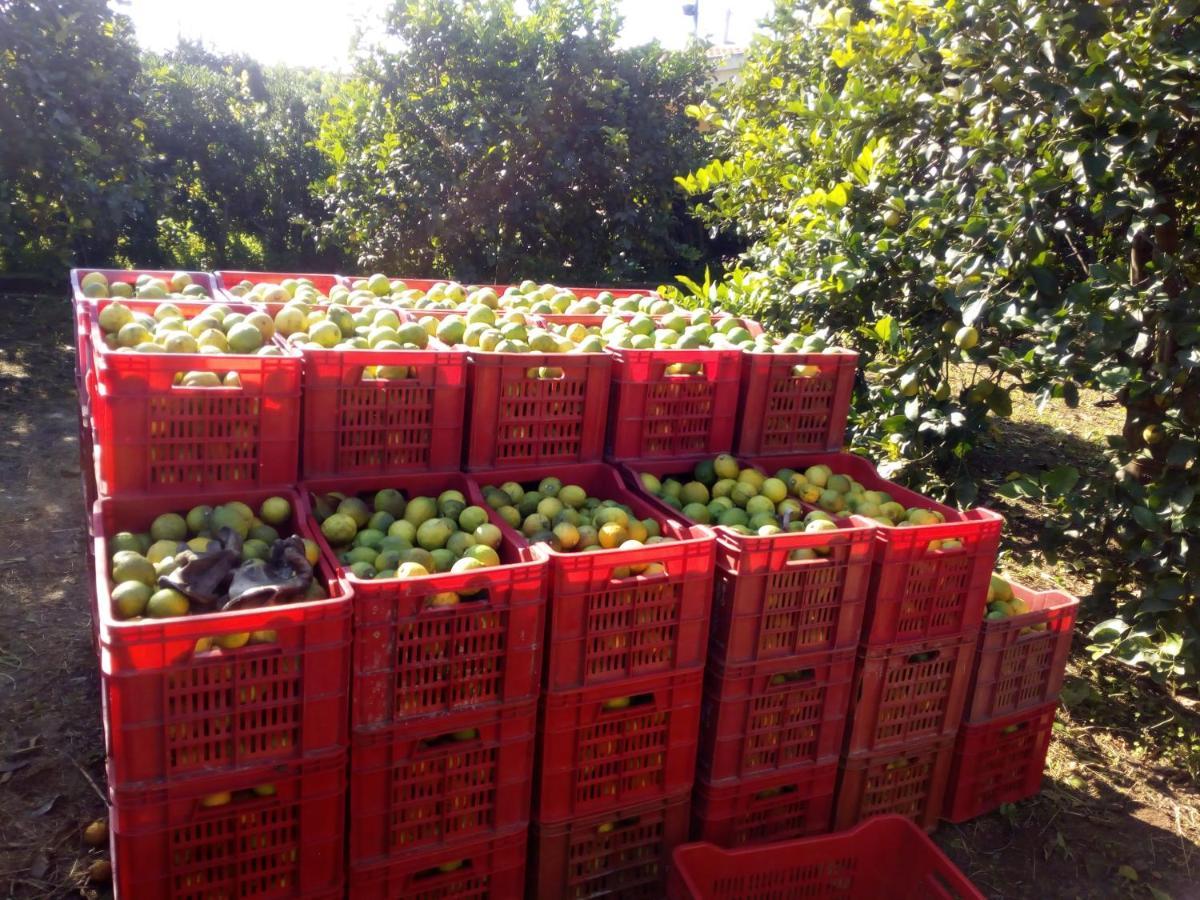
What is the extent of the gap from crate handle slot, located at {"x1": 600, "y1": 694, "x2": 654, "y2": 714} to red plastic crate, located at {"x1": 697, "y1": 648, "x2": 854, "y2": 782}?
0.24 metres

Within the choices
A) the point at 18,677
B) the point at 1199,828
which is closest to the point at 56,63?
the point at 18,677

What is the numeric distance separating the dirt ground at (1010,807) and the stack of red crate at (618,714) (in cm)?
129

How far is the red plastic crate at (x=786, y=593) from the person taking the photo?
116 inches

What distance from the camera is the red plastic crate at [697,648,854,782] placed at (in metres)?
3.04

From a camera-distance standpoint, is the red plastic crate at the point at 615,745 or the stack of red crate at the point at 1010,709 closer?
the red plastic crate at the point at 615,745

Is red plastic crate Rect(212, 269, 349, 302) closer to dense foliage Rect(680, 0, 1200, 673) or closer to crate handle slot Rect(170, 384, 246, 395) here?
crate handle slot Rect(170, 384, 246, 395)

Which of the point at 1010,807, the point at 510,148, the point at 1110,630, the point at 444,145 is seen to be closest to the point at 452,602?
the point at 1010,807

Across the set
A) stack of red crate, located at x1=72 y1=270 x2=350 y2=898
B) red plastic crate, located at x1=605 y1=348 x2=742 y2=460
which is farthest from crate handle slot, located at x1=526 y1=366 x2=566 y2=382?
stack of red crate, located at x1=72 y1=270 x2=350 y2=898

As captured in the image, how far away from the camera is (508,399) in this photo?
3.40 meters

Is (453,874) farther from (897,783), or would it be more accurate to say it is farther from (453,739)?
(897,783)

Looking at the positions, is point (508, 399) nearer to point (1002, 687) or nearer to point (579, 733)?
point (579, 733)

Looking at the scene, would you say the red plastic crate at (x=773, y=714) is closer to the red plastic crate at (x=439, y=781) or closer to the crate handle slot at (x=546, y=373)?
the red plastic crate at (x=439, y=781)

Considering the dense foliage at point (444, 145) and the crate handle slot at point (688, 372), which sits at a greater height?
the dense foliage at point (444, 145)

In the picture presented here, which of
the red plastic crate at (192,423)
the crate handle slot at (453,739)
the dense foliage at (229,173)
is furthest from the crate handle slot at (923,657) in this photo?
the dense foliage at (229,173)
